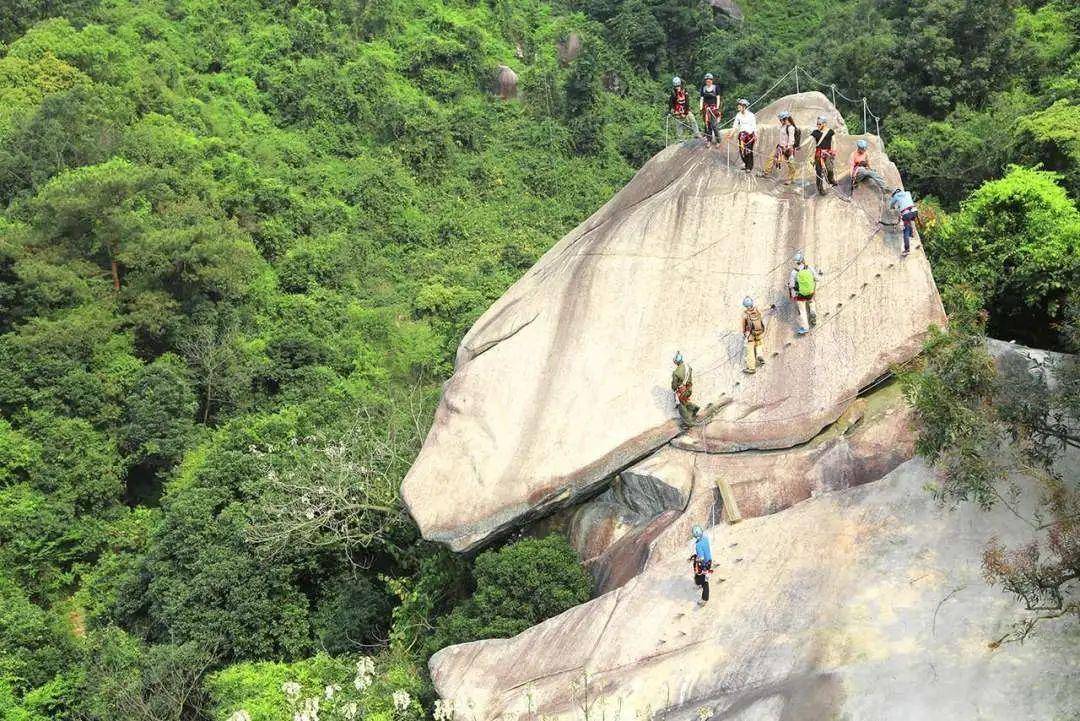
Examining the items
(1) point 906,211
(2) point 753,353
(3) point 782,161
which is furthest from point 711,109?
(2) point 753,353

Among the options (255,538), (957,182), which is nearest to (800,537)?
(255,538)

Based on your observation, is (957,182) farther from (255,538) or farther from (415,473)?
(255,538)

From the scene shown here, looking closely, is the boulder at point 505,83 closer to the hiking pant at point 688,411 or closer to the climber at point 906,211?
the climber at point 906,211

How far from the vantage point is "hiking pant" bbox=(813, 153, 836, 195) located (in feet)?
71.7

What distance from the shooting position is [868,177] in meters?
22.0

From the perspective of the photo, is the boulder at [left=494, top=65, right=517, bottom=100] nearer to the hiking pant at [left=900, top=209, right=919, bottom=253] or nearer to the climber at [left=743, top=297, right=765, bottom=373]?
the climber at [left=743, top=297, right=765, bottom=373]

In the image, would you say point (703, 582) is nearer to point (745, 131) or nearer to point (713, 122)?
point (745, 131)

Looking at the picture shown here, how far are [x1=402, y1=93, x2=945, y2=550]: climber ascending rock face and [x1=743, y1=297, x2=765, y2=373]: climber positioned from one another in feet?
0.74

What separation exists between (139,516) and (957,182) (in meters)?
22.4

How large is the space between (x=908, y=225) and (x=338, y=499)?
11683mm

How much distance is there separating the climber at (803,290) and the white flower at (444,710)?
27.8 ft

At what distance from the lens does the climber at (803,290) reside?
20.0m

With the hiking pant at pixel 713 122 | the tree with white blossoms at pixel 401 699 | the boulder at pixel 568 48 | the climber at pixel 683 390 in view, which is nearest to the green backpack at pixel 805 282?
the climber at pixel 683 390

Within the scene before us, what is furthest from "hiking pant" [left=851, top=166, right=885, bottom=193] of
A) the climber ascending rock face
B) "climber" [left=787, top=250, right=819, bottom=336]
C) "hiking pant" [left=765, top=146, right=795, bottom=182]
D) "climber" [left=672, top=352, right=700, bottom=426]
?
"climber" [left=672, top=352, right=700, bottom=426]
